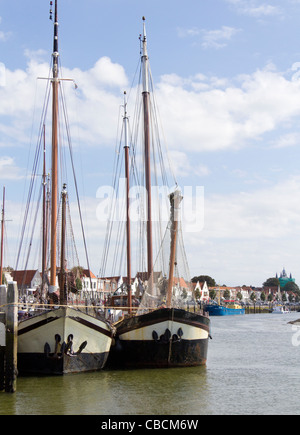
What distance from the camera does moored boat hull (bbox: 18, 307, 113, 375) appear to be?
25906 mm

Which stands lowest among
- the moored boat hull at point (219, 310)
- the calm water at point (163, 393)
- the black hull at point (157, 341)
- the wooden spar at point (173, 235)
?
the moored boat hull at point (219, 310)

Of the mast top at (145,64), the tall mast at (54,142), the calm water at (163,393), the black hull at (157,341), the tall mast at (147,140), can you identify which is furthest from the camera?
the mast top at (145,64)

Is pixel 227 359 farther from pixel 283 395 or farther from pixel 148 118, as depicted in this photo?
pixel 148 118

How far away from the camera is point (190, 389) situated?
24.1 metres

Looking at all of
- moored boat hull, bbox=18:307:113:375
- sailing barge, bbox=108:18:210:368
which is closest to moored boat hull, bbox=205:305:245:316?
sailing barge, bbox=108:18:210:368

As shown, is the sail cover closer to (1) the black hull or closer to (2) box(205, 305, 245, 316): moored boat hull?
(1) the black hull

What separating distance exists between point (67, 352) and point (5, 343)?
4234 mm

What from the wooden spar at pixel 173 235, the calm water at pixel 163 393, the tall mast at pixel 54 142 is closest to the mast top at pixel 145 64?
the tall mast at pixel 54 142

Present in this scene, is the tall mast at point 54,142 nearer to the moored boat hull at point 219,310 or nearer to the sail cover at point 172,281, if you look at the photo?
the sail cover at point 172,281

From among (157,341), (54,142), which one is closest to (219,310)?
(157,341)

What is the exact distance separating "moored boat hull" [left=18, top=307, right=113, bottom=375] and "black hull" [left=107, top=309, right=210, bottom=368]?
115 inches

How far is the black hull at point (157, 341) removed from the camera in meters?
28.9

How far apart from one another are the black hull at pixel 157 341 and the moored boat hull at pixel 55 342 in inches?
115
